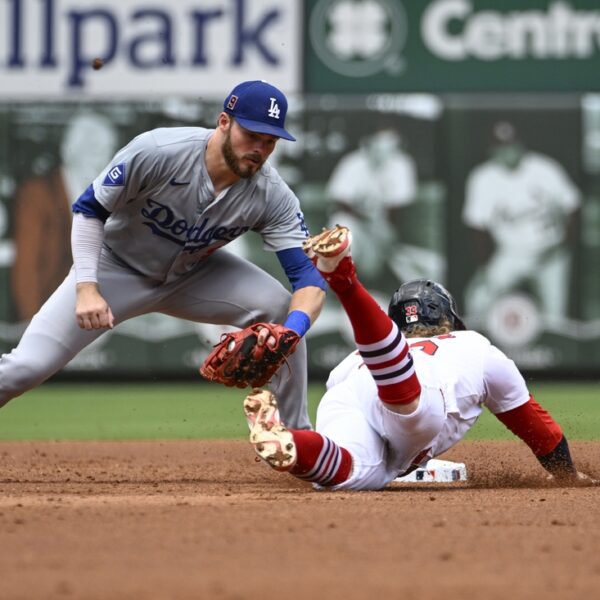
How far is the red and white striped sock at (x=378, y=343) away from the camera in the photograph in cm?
430

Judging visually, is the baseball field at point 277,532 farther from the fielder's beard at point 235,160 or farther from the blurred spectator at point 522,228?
the blurred spectator at point 522,228

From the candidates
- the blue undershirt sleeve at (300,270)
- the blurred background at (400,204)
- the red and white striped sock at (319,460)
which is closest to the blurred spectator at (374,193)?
the blurred background at (400,204)

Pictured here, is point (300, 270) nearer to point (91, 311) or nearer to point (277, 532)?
point (91, 311)

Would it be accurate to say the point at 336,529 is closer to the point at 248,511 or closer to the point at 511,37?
Result: the point at 248,511

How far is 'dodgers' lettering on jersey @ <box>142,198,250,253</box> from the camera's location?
500 centimetres

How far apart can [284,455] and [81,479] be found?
5.00 feet

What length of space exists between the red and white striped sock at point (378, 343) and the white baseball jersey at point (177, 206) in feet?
2.84

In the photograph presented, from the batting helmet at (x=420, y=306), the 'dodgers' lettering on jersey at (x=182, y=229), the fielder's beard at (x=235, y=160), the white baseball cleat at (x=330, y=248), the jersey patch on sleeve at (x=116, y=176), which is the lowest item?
the batting helmet at (x=420, y=306)

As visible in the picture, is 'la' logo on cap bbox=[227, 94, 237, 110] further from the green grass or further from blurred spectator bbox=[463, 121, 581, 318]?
blurred spectator bbox=[463, 121, 581, 318]

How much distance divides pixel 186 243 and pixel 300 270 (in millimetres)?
440

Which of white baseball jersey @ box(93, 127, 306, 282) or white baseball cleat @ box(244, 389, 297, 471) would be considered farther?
white baseball jersey @ box(93, 127, 306, 282)

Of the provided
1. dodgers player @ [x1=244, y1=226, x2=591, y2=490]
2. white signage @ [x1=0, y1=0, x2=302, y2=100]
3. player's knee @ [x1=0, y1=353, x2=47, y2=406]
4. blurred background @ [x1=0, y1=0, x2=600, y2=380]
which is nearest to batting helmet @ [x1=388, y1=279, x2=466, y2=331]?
dodgers player @ [x1=244, y1=226, x2=591, y2=490]

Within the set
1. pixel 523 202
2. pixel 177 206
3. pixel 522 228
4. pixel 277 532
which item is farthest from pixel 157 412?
pixel 277 532

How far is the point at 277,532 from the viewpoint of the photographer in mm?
3598
